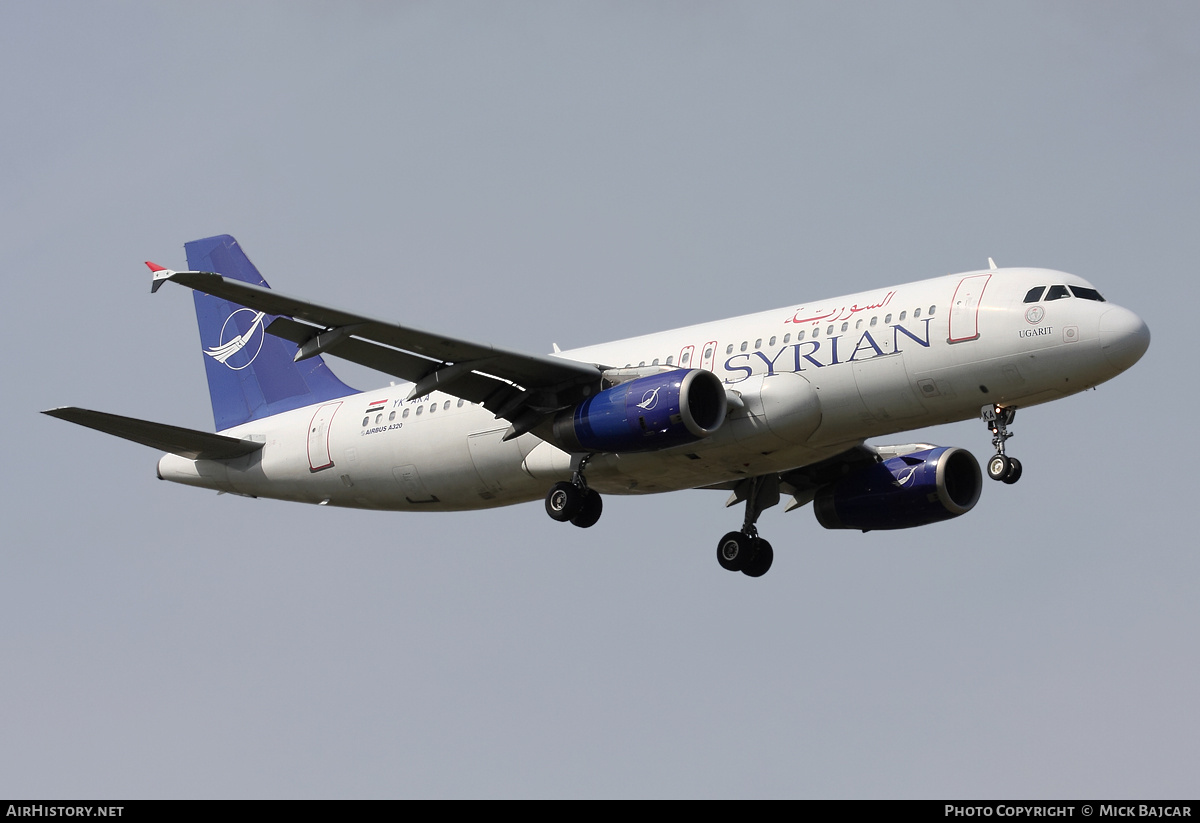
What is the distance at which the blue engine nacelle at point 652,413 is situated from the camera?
116 feet

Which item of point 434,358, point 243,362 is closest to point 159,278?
point 434,358

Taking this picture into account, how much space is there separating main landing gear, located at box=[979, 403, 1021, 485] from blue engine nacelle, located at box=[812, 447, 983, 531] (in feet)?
20.9

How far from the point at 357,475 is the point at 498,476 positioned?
4.10 metres

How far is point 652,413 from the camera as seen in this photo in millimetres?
35688

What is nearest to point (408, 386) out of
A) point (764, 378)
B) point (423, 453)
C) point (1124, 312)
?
point (423, 453)

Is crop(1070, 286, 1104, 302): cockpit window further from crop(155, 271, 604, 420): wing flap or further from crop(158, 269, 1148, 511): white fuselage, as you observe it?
crop(155, 271, 604, 420): wing flap

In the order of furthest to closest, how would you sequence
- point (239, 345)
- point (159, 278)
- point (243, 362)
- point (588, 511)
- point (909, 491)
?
point (239, 345) → point (243, 362) → point (909, 491) → point (588, 511) → point (159, 278)

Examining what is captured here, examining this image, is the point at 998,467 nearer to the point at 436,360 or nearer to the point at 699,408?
the point at 699,408

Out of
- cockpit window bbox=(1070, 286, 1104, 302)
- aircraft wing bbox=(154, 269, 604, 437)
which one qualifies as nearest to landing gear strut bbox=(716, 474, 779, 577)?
aircraft wing bbox=(154, 269, 604, 437)

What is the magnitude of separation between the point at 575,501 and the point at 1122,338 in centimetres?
1218

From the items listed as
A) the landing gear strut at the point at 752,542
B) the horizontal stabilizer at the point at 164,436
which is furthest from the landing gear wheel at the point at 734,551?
the horizontal stabilizer at the point at 164,436

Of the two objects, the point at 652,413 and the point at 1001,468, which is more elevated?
the point at 652,413

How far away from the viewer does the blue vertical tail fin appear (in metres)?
45.9

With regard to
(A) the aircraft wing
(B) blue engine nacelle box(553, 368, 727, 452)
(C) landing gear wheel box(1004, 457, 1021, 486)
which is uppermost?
(A) the aircraft wing
